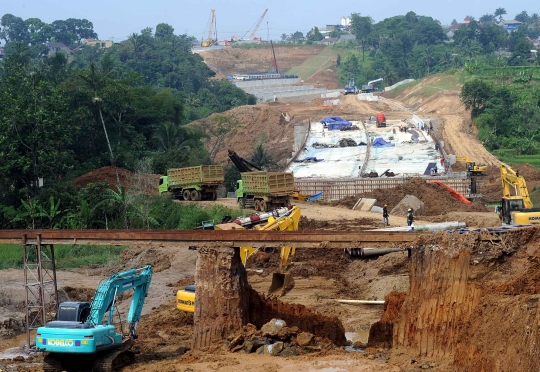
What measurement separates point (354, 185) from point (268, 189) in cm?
1156

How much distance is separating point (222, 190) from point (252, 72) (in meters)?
137

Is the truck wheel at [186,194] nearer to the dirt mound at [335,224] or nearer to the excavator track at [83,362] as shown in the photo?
the dirt mound at [335,224]

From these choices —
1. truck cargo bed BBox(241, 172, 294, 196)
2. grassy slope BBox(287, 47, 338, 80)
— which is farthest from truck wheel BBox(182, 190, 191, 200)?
grassy slope BBox(287, 47, 338, 80)

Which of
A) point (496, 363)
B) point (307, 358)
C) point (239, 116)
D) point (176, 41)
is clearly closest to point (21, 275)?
point (307, 358)

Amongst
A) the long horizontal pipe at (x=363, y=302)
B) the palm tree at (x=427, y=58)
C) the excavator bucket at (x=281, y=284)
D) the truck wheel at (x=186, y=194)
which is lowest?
the long horizontal pipe at (x=363, y=302)

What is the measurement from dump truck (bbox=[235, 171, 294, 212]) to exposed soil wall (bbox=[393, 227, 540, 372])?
24.5 m

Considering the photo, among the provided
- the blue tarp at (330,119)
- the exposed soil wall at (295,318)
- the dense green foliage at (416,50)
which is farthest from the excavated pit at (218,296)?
the dense green foliage at (416,50)

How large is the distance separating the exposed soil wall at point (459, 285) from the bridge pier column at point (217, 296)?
4130 mm

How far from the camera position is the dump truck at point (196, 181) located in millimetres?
51344

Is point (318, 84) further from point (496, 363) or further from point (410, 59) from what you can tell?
point (496, 363)

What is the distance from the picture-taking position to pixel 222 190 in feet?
196

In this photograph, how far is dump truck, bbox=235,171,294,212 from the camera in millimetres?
46562

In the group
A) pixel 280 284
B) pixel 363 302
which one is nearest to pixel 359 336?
pixel 363 302

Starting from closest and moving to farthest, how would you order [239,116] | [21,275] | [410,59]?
[21,275]
[239,116]
[410,59]
